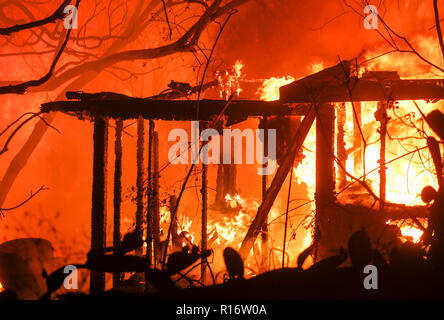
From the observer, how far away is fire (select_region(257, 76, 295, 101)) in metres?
14.2

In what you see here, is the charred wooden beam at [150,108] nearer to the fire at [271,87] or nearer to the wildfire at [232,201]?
the wildfire at [232,201]

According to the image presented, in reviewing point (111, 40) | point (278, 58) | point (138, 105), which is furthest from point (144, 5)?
point (138, 105)

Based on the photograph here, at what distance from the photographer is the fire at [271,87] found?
14.2 m

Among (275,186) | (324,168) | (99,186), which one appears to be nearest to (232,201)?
(324,168)

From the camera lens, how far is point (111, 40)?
11.7 meters

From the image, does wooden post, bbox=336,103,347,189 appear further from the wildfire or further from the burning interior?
the wildfire

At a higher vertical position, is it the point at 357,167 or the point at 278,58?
the point at 278,58

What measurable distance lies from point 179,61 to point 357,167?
27.2 ft

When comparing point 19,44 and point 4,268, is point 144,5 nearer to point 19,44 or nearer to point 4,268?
point 19,44

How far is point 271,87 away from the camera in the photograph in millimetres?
15172

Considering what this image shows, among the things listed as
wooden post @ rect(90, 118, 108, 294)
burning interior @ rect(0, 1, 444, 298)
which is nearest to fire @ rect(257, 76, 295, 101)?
burning interior @ rect(0, 1, 444, 298)

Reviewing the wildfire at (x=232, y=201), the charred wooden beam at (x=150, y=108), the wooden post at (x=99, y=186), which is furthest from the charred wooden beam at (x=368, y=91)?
the wildfire at (x=232, y=201)

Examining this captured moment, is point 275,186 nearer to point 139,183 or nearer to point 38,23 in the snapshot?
point 139,183
